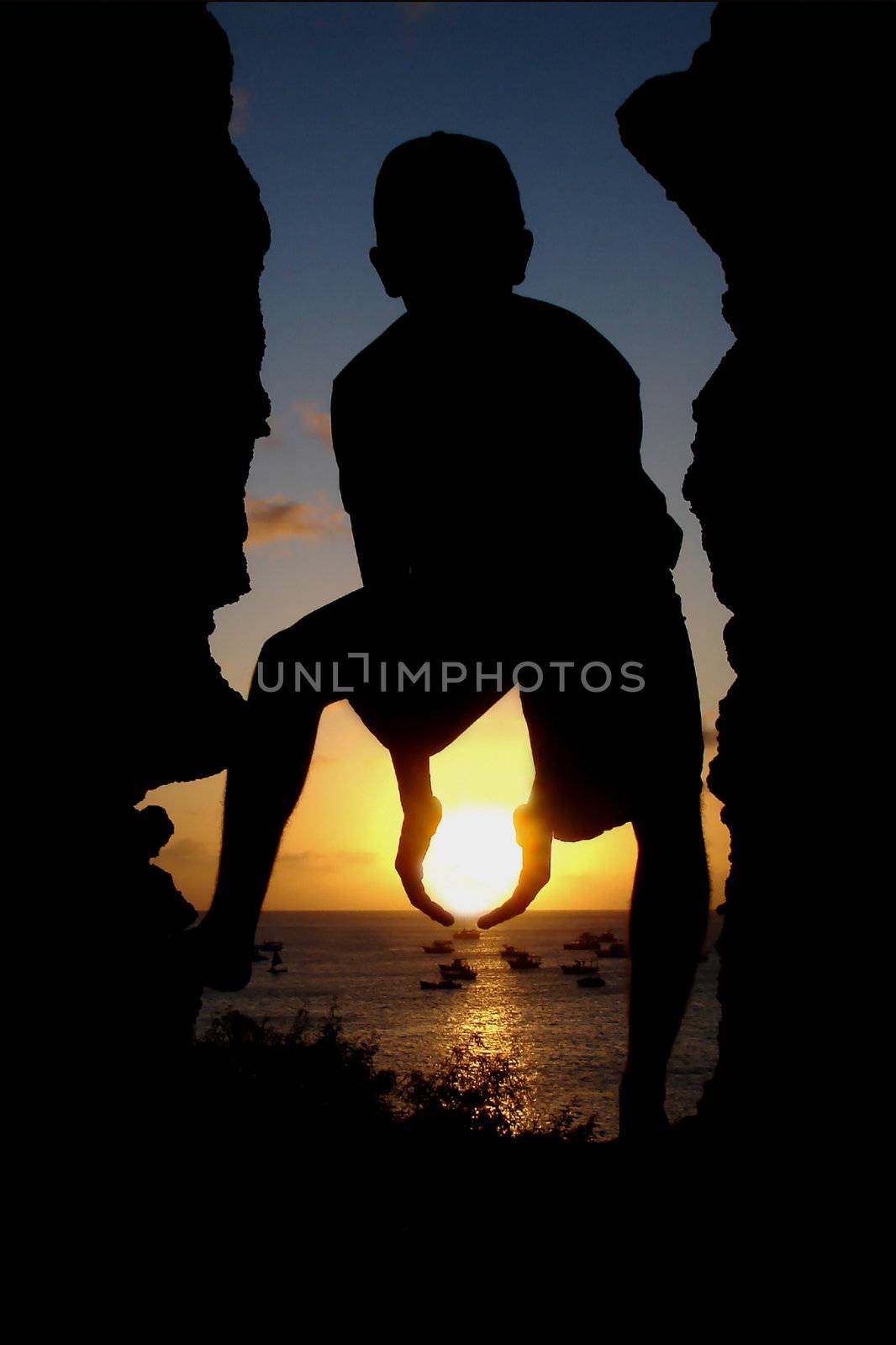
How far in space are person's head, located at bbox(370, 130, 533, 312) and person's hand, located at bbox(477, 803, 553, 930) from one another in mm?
1708

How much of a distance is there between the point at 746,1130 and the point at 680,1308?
55 centimetres

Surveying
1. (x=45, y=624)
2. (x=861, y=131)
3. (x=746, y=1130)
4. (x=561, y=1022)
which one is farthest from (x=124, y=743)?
(x=561, y=1022)

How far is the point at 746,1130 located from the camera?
257cm

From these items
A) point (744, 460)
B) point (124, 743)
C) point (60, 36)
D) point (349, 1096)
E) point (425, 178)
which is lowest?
point (349, 1096)

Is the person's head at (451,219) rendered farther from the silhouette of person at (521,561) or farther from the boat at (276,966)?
the boat at (276,966)

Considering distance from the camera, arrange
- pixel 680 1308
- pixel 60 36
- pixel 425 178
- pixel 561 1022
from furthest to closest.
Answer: pixel 561 1022 → pixel 60 36 → pixel 425 178 → pixel 680 1308

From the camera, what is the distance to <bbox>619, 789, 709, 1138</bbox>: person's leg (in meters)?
2.53

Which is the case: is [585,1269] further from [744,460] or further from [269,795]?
[744,460]

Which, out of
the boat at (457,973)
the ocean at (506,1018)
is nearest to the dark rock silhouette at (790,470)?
the ocean at (506,1018)

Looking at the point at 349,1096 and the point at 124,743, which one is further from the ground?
the point at 124,743

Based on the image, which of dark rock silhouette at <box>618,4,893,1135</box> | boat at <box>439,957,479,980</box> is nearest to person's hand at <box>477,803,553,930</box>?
dark rock silhouette at <box>618,4,893,1135</box>

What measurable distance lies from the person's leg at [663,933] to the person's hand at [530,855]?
14.4 inches

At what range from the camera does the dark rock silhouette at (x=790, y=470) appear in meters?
2.54

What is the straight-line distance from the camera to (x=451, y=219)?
2.57m
